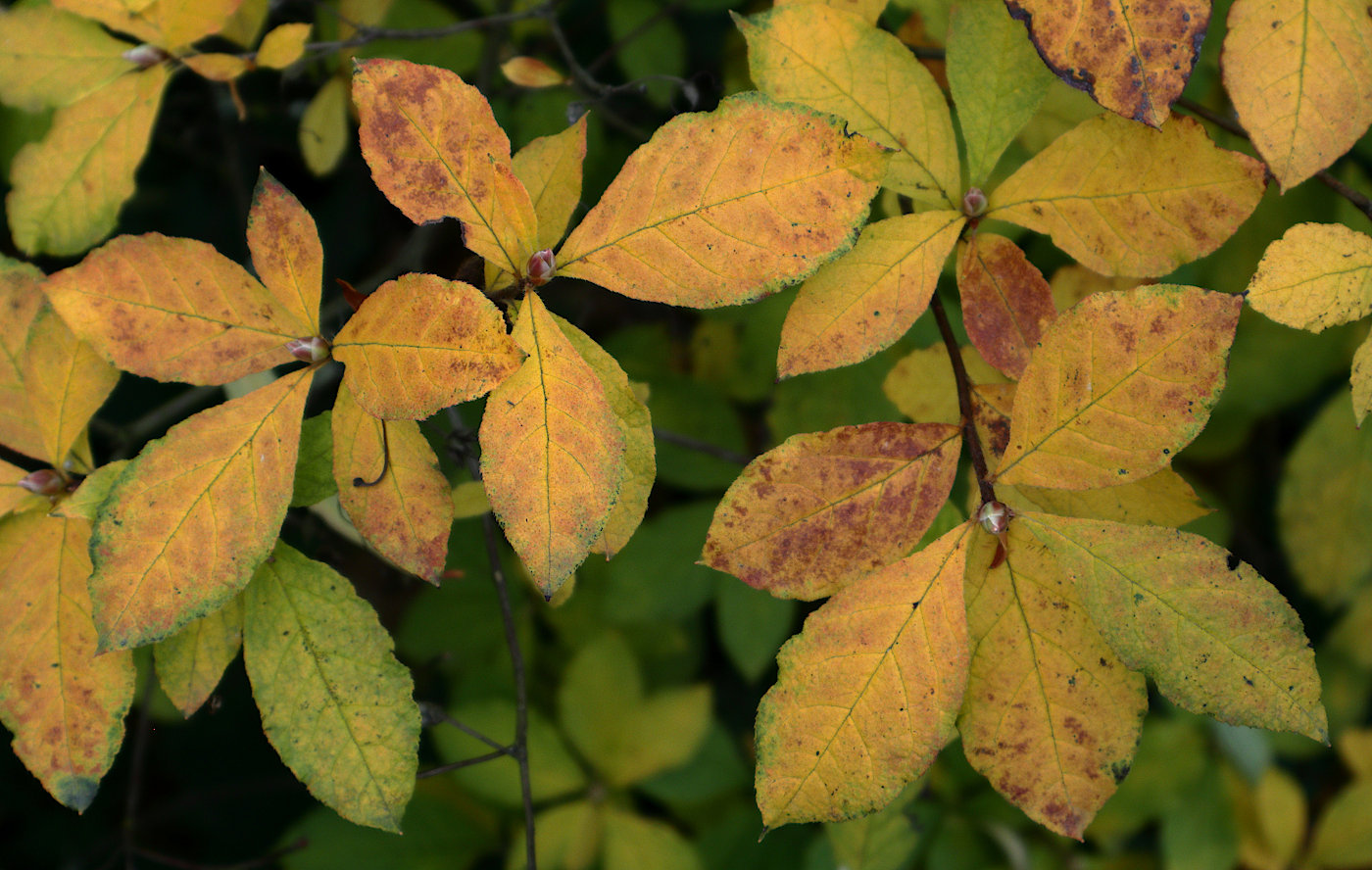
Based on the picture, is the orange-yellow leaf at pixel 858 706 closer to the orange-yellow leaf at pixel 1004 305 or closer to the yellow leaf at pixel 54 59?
the orange-yellow leaf at pixel 1004 305

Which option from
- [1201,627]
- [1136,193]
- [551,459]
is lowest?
[1201,627]

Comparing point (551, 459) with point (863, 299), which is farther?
point (863, 299)

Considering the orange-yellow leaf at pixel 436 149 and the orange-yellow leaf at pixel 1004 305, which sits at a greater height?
the orange-yellow leaf at pixel 436 149

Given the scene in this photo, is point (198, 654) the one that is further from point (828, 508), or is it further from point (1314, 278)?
point (1314, 278)

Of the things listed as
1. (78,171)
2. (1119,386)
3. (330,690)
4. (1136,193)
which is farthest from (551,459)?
(78,171)

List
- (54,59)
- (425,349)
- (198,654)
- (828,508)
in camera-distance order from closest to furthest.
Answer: (425,349) → (828,508) → (198,654) → (54,59)

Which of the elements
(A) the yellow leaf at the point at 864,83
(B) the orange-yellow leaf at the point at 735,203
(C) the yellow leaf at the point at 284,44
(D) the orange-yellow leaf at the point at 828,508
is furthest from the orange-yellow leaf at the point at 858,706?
(C) the yellow leaf at the point at 284,44

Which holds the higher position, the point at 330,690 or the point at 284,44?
the point at 284,44

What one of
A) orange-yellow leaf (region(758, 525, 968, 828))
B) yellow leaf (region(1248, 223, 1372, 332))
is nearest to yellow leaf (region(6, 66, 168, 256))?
orange-yellow leaf (region(758, 525, 968, 828))

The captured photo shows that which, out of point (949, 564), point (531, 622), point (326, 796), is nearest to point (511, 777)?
point (531, 622)
